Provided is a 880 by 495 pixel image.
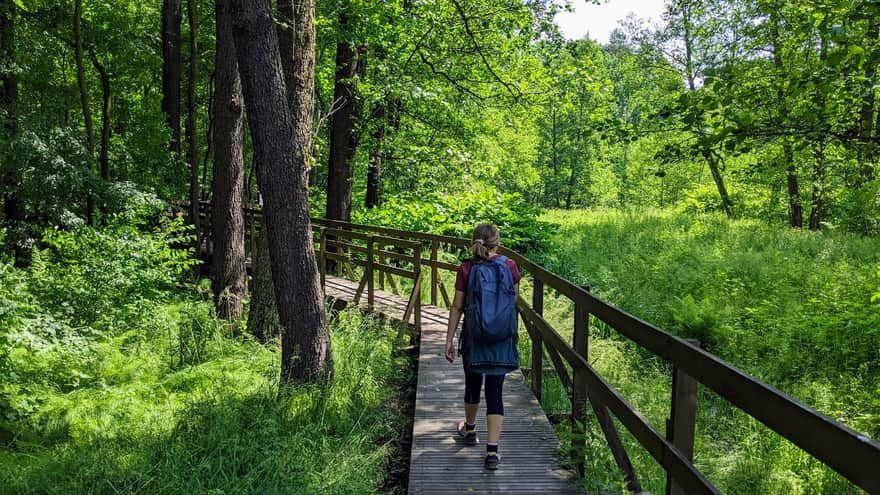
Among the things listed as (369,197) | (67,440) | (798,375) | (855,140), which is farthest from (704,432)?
(369,197)

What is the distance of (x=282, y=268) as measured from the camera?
6465mm

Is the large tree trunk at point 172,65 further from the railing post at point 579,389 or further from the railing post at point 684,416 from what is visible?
the railing post at point 684,416

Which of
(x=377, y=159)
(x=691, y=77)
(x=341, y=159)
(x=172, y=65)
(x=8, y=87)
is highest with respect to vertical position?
(x=691, y=77)

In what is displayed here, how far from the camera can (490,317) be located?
4.42m

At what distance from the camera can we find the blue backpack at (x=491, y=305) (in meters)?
4.43

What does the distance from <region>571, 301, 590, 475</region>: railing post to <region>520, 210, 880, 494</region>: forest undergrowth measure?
98 millimetres

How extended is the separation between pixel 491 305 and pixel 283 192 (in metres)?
2.92

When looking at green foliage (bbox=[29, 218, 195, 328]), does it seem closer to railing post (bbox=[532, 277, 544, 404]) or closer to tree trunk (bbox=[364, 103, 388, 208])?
tree trunk (bbox=[364, 103, 388, 208])

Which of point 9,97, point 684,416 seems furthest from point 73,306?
point 684,416

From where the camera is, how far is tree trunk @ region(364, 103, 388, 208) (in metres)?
16.3

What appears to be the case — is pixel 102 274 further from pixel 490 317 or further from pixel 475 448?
pixel 490 317

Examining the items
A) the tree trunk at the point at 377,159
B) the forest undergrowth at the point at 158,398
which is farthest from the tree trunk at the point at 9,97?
the tree trunk at the point at 377,159

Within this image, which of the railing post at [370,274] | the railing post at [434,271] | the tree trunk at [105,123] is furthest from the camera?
the tree trunk at [105,123]

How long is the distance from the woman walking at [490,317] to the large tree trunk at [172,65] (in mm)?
17223
